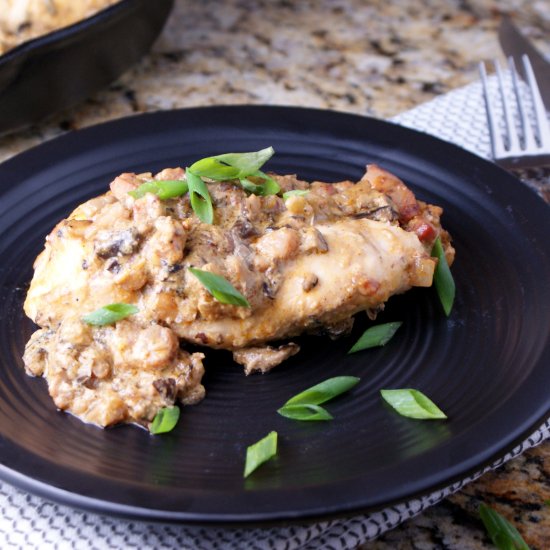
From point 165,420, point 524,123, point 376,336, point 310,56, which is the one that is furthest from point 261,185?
point 310,56

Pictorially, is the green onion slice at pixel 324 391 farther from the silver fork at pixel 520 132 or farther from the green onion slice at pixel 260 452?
the silver fork at pixel 520 132

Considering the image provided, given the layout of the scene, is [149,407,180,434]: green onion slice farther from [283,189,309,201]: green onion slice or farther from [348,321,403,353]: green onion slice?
[283,189,309,201]: green onion slice

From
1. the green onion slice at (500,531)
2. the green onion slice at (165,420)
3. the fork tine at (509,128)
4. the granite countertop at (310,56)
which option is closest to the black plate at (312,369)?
the green onion slice at (165,420)

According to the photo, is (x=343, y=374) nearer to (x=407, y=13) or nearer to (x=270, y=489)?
(x=270, y=489)

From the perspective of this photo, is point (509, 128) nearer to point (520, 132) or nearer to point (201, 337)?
point (520, 132)

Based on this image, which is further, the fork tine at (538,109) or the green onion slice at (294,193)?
the fork tine at (538,109)

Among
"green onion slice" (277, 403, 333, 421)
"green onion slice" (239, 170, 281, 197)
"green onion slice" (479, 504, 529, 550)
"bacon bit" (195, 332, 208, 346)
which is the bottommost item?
"green onion slice" (479, 504, 529, 550)

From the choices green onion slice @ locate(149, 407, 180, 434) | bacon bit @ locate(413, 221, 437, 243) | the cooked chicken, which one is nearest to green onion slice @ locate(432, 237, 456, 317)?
bacon bit @ locate(413, 221, 437, 243)
